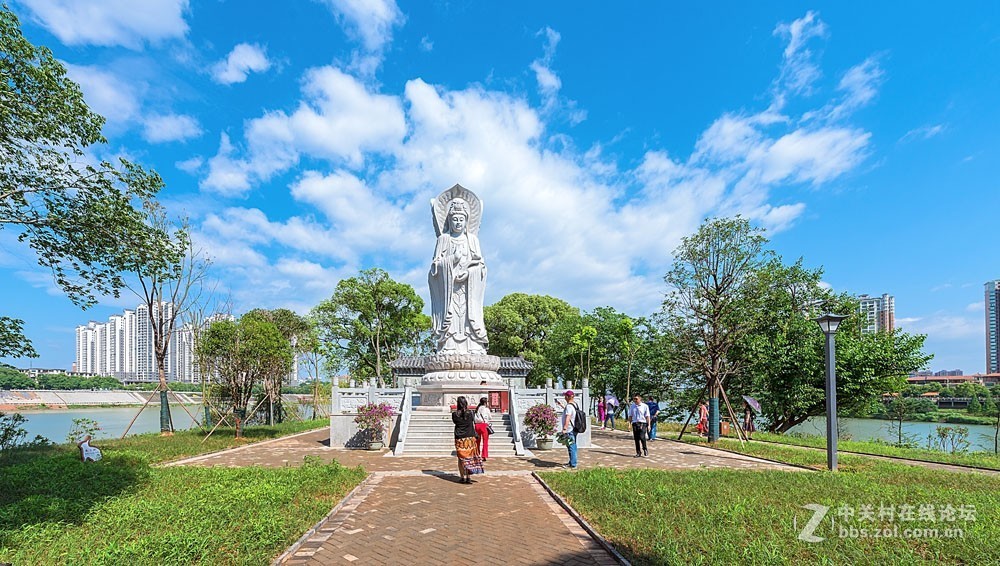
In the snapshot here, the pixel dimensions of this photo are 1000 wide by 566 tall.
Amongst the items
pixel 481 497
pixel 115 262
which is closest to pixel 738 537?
pixel 481 497

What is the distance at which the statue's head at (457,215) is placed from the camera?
19.0m

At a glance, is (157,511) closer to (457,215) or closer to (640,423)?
(640,423)

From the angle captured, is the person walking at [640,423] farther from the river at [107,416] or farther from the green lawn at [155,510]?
the river at [107,416]

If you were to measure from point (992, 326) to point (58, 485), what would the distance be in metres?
51.2

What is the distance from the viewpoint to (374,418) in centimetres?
1300

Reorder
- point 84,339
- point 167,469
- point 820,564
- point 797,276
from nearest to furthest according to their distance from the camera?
point 820,564, point 167,469, point 797,276, point 84,339

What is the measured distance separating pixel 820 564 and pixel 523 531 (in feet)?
9.21

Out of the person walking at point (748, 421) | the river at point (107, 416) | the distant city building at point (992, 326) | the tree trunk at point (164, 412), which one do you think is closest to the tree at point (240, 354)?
the tree trunk at point (164, 412)

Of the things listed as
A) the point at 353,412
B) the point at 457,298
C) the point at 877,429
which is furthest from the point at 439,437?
the point at 877,429

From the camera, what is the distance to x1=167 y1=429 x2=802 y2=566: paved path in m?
4.94

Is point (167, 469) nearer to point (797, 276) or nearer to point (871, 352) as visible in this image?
point (871, 352)

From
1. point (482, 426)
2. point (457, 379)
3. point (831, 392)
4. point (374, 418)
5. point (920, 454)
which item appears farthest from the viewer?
point (457, 379)

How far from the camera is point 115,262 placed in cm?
987

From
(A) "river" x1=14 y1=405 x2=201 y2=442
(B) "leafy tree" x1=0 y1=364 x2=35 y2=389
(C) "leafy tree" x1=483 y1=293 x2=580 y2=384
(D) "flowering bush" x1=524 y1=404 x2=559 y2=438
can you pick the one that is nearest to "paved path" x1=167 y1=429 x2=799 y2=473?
(D) "flowering bush" x1=524 y1=404 x2=559 y2=438
